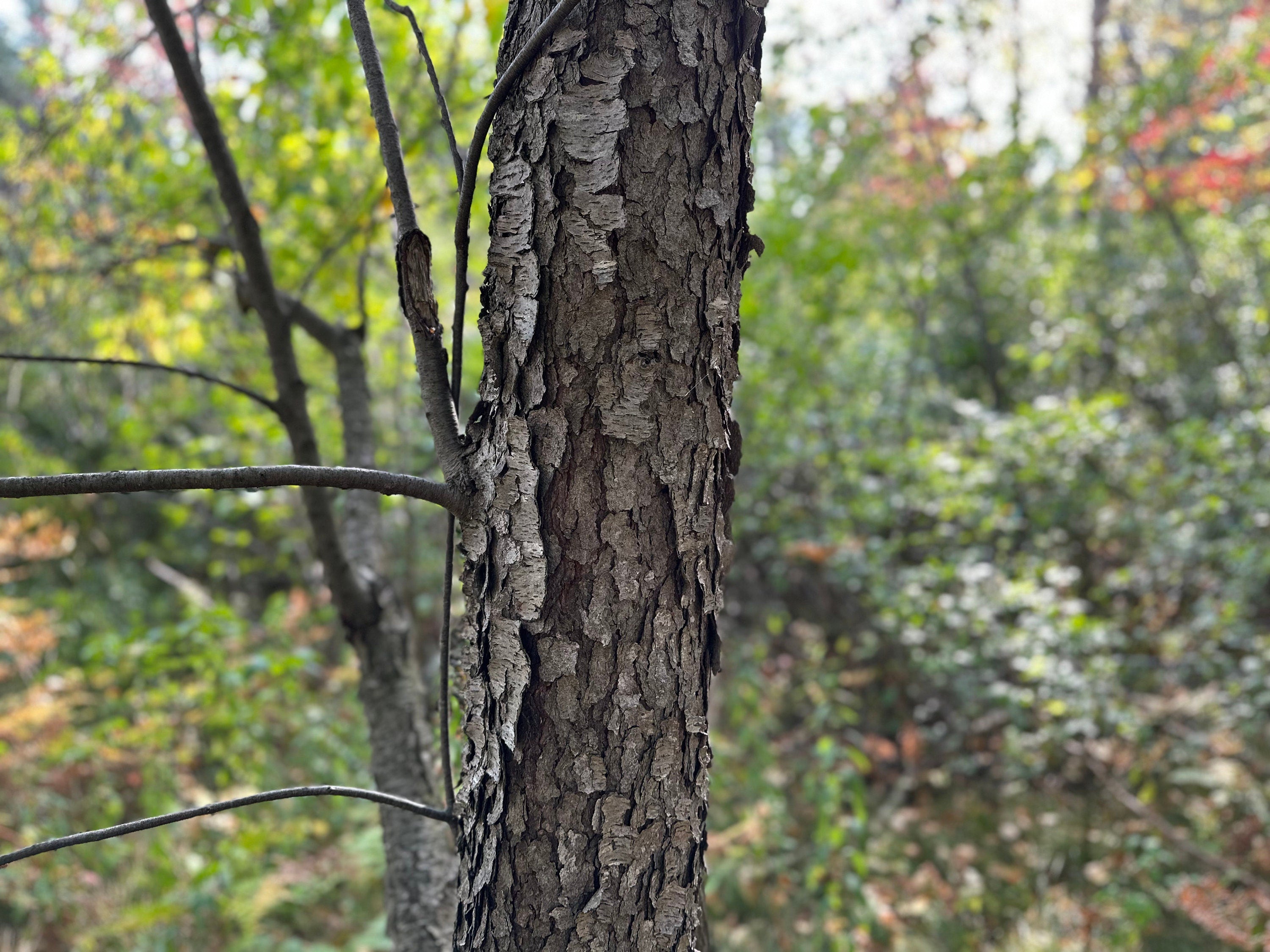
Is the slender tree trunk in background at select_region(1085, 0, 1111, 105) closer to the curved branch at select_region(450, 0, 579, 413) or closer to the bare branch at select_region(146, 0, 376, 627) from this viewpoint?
the bare branch at select_region(146, 0, 376, 627)

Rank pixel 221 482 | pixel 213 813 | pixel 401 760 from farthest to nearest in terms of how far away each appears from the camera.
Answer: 1. pixel 401 760
2. pixel 213 813
3. pixel 221 482

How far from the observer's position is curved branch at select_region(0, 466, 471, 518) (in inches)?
23.9

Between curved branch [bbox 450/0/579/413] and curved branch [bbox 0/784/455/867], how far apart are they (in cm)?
39

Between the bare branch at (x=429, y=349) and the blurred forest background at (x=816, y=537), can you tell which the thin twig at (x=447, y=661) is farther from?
the blurred forest background at (x=816, y=537)

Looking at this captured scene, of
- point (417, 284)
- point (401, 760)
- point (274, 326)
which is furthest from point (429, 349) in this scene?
point (401, 760)

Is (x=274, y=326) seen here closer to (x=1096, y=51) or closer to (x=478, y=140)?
(x=478, y=140)

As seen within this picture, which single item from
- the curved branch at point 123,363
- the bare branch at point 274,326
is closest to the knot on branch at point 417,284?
the curved branch at point 123,363

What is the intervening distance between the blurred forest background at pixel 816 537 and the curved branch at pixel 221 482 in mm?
1155

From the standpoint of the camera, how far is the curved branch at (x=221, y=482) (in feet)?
1.99

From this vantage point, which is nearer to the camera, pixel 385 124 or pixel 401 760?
pixel 385 124

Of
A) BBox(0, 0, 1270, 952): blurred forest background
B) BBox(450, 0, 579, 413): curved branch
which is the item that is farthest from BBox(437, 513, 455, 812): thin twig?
BBox(0, 0, 1270, 952): blurred forest background

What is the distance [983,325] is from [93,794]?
6048 millimetres

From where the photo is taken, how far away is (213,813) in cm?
76

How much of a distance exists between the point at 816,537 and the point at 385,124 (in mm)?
3481
